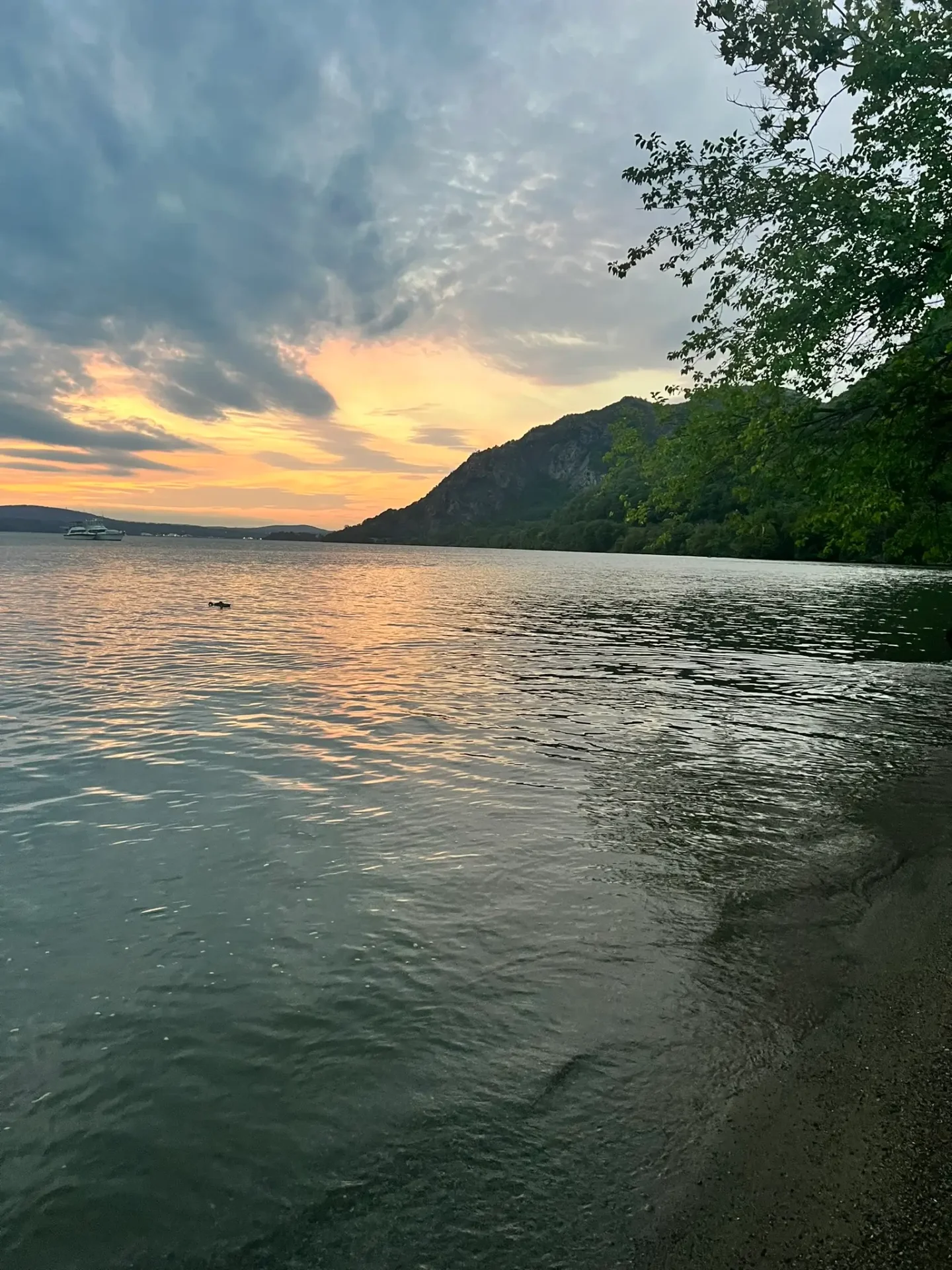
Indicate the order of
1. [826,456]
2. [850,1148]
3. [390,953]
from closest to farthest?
[850,1148], [390,953], [826,456]

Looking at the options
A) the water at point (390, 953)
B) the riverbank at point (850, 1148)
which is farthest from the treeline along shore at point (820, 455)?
the riverbank at point (850, 1148)

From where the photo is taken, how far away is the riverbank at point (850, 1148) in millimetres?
4379

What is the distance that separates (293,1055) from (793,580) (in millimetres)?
118295

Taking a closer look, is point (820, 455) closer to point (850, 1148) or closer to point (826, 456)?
point (826, 456)

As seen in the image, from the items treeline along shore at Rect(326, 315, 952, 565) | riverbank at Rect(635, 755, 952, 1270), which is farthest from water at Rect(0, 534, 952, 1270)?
treeline along shore at Rect(326, 315, 952, 565)

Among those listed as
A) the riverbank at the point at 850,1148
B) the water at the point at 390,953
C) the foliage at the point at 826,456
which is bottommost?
the water at the point at 390,953

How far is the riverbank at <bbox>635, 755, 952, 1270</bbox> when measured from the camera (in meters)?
4.38

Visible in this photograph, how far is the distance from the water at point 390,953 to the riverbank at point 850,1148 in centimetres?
33

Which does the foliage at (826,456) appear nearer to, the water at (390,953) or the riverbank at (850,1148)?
the water at (390,953)

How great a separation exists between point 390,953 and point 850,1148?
196 inches

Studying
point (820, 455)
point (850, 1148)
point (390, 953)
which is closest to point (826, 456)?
point (820, 455)

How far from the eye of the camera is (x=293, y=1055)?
6.71 m

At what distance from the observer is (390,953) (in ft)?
28.0

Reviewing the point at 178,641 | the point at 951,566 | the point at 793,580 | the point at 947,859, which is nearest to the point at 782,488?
the point at 947,859
